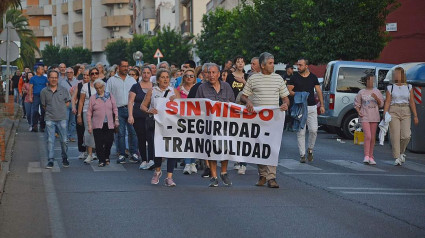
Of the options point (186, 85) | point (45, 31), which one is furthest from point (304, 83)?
point (45, 31)

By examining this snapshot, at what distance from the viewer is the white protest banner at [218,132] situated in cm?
1295

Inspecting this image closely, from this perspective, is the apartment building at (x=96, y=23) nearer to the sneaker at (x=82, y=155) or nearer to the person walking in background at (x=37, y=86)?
the person walking in background at (x=37, y=86)

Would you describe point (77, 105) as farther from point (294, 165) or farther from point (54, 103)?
point (294, 165)

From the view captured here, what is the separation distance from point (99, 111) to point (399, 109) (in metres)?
5.64

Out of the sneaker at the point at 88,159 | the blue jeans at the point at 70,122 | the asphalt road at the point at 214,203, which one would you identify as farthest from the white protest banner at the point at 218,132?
the blue jeans at the point at 70,122

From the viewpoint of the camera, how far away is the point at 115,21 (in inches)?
4631

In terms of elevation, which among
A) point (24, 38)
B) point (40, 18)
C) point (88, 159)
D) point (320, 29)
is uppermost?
point (40, 18)

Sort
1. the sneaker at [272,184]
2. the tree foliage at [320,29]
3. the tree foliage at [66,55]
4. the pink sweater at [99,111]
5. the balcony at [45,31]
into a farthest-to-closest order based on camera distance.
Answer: the balcony at [45,31]
the tree foliage at [66,55]
the tree foliage at [320,29]
the pink sweater at [99,111]
the sneaker at [272,184]

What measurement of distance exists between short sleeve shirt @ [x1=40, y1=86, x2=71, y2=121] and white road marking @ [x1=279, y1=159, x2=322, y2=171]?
4058mm

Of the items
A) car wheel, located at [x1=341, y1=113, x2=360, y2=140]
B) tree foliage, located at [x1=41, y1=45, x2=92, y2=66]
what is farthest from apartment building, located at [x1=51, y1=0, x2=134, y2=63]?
car wheel, located at [x1=341, y1=113, x2=360, y2=140]

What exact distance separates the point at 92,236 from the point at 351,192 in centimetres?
475

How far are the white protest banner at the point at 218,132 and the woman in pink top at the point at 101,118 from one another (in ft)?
11.1

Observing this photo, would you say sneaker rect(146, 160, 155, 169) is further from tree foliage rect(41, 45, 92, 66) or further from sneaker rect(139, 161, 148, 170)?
tree foliage rect(41, 45, 92, 66)

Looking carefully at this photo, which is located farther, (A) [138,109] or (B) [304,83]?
(B) [304,83]
